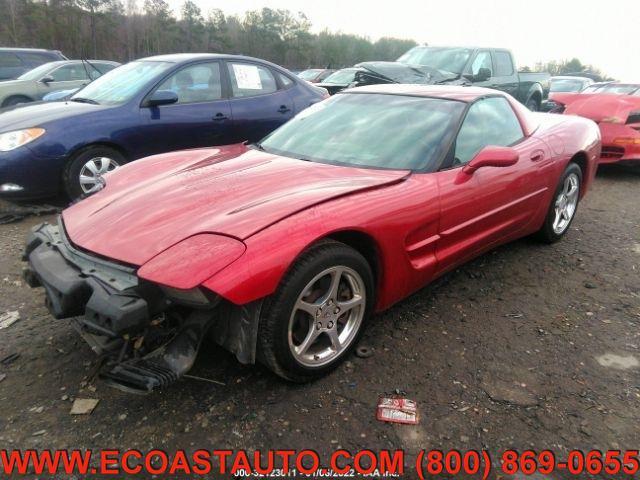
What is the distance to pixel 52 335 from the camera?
8.37ft

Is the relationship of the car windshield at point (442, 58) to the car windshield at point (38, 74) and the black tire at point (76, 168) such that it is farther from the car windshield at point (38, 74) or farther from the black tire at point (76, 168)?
the car windshield at point (38, 74)

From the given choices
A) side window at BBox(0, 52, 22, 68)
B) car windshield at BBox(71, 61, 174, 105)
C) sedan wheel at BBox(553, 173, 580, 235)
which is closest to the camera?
sedan wheel at BBox(553, 173, 580, 235)

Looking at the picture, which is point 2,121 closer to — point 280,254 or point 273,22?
point 280,254

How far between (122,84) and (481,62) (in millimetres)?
6601

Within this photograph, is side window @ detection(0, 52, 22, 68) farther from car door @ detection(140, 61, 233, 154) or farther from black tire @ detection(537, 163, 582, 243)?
black tire @ detection(537, 163, 582, 243)

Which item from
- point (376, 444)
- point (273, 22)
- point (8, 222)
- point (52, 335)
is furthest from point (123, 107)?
point (273, 22)

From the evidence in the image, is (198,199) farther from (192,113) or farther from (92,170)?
(192,113)

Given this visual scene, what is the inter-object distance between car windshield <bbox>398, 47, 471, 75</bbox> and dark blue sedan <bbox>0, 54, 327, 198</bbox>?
3.79 meters

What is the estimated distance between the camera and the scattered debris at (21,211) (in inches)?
171

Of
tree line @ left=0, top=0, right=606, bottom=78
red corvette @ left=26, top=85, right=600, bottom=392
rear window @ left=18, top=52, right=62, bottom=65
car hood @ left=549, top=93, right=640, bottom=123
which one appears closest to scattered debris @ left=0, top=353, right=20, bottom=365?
red corvette @ left=26, top=85, right=600, bottom=392

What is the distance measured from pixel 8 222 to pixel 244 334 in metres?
3.54

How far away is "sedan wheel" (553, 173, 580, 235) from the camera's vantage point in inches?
154

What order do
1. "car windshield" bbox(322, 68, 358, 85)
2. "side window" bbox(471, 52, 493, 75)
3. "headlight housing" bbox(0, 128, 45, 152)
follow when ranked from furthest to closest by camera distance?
"car windshield" bbox(322, 68, 358, 85)
"side window" bbox(471, 52, 493, 75)
"headlight housing" bbox(0, 128, 45, 152)

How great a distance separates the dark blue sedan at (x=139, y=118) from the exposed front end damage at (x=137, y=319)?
2340 mm
